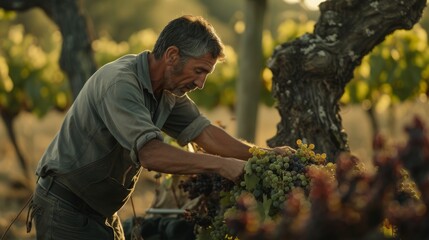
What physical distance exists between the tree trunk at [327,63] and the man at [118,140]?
51.3 inches

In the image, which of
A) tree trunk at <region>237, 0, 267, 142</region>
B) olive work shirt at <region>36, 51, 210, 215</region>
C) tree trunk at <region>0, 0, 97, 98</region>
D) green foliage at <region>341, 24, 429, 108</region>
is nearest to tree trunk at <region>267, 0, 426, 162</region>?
olive work shirt at <region>36, 51, 210, 215</region>

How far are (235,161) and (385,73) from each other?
11172 millimetres

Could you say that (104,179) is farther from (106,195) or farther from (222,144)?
(222,144)

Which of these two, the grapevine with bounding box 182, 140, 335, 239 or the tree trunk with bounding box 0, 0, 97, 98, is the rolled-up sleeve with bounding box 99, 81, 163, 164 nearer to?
the grapevine with bounding box 182, 140, 335, 239

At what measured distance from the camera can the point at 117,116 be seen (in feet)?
13.5

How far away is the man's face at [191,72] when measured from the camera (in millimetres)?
4332

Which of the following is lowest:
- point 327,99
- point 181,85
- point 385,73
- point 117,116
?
point 117,116

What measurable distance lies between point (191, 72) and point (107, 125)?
1.54 feet

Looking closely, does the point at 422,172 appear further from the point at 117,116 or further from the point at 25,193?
the point at 25,193

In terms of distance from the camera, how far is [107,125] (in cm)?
423

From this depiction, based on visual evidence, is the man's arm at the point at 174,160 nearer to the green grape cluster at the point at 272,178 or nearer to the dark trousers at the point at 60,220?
the green grape cluster at the point at 272,178

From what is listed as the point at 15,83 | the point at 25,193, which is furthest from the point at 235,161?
the point at 15,83

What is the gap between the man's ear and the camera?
4.34 metres

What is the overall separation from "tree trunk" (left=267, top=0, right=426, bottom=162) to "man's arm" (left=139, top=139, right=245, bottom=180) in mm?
1827
